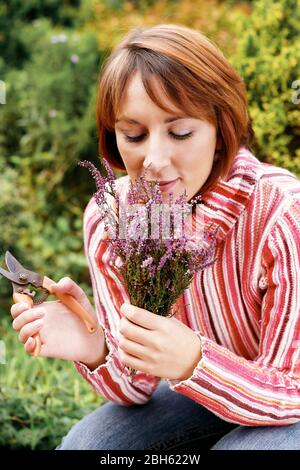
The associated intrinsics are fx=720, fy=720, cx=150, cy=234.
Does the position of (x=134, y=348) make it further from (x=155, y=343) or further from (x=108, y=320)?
(x=108, y=320)

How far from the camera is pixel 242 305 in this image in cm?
204

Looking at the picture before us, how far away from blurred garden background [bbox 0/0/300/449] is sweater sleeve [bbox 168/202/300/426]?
680 millimetres

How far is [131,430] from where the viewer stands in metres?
2.23

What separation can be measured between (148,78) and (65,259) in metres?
2.54

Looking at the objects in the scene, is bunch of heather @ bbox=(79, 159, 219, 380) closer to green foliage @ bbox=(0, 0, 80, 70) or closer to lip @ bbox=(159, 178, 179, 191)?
lip @ bbox=(159, 178, 179, 191)

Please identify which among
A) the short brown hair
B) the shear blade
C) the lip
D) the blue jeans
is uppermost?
the short brown hair

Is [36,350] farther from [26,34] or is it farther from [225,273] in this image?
[26,34]

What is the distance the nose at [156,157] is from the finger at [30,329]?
46 cm

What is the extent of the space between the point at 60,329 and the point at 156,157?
51 cm

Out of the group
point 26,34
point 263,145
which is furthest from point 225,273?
point 26,34

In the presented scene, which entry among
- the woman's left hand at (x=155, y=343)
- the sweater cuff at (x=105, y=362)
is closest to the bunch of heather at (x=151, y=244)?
the woman's left hand at (x=155, y=343)

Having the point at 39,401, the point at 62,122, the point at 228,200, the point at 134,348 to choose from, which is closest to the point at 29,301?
the point at 134,348

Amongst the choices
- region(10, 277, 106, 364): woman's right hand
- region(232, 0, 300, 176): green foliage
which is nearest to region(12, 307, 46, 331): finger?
region(10, 277, 106, 364): woman's right hand

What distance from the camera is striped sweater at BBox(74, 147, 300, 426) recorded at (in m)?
1.80
